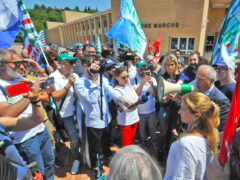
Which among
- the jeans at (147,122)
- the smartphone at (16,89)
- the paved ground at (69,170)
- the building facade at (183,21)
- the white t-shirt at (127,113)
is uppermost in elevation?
the building facade at (183,21)

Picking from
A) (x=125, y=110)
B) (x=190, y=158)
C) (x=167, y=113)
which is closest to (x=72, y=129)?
(x=125, y=110)

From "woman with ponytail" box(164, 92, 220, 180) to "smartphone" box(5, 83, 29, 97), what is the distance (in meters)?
1.44

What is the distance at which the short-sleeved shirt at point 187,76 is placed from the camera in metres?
2.80

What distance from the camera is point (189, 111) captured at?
1389 millimetres

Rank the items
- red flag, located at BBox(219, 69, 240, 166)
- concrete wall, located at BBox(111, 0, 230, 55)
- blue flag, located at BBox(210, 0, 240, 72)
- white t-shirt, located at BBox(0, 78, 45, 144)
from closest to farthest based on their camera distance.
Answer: red flag, located at BBox(219, 69, 240, 166) → blue flag, located at BBox(210, 0, 240, 72) → white t-shirt, located at BBox(0, 78, 45, 144) → concrete wall, located at BBox(111, 0, 230, 55)

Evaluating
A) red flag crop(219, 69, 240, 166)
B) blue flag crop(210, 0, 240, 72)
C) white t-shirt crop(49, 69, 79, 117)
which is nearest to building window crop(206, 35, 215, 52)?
→ blue flag crop(210, 0, 240, 72)

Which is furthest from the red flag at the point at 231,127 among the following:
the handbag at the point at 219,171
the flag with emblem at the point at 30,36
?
the flag with emblem at the point at 30,36

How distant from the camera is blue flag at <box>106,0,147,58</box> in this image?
275 cm

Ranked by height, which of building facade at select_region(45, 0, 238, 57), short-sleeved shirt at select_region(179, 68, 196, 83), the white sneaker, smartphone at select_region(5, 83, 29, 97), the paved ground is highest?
building facade at select_region(45, 0, 238, 57)

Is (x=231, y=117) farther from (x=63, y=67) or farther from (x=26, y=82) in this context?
(x=63, y=67)

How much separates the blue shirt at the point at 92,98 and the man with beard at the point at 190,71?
1314 mm

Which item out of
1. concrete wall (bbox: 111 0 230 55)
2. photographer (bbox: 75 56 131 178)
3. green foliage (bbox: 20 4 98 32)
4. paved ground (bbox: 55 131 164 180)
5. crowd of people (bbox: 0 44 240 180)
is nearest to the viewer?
crowd of people (bbox: 0 44 240 180)

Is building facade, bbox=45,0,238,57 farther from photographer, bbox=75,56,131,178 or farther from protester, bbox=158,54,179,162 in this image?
photographer, bbox=75,56,131,178

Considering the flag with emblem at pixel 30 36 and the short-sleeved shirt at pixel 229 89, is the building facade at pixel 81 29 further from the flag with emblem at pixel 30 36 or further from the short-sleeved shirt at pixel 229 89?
the short-sleeved shirt at pixel 229 89
